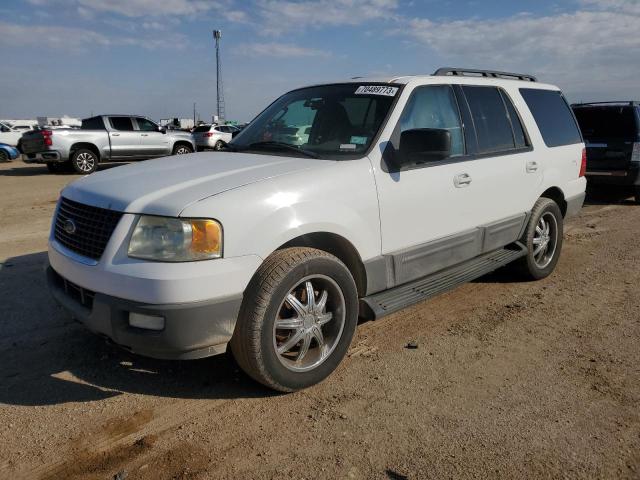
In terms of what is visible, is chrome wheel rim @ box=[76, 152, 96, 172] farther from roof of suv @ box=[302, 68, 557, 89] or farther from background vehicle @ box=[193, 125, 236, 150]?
roof of suv @ box=[302, 68, 557, 89]

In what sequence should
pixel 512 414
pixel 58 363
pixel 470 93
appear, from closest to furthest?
1. pixel 512 414
2. pixel 58 363
3. pixel 470 93

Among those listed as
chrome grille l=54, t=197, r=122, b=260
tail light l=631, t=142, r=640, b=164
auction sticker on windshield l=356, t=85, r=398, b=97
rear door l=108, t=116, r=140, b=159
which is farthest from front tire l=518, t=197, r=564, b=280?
rear door l=108, t=116, r=140, b=159

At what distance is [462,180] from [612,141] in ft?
23.7

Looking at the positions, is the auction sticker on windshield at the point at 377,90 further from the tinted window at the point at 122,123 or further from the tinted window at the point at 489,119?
the tinted window at the point at 122,123

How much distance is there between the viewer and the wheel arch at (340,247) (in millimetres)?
3193

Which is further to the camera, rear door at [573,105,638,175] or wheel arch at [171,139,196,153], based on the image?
wheel arch at [171,139,196,153]

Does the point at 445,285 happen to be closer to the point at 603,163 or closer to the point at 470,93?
the point at 470,93

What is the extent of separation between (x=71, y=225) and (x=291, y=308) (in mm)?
1388

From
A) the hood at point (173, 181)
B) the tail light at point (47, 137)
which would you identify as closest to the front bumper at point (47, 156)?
the tail light at point (47, 137)

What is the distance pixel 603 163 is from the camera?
9.81 metres

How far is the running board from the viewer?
3459 mm

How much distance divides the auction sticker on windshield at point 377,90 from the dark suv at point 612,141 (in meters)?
7.60

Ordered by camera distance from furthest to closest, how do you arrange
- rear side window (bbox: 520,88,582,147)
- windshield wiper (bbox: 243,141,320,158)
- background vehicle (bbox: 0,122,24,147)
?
1. background vehicle (bbox: 0,122,24,147)
2. rear side window (bbox: 520,88,582,147)
3. windshield wiper (bbox: 243,141,320,158)

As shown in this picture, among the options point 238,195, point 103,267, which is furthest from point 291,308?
point 103,267
